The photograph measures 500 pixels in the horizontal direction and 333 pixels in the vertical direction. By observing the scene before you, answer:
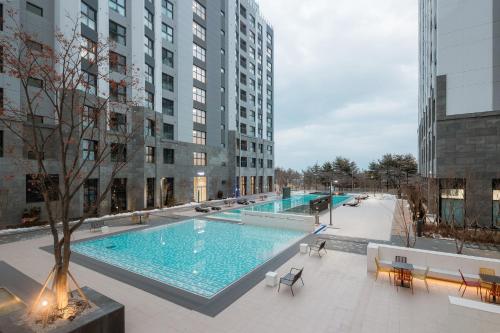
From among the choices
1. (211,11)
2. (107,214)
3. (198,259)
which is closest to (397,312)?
(198,259)

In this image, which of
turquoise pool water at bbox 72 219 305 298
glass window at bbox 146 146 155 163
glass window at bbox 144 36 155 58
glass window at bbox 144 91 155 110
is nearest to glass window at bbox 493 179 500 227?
turquoise pool water at bbox 72 219 305 298

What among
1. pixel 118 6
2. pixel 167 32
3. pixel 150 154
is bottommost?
pixel 150 154

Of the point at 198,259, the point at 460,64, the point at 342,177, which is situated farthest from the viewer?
the point at 342,177

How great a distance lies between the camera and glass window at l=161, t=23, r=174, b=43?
33688 millimetres

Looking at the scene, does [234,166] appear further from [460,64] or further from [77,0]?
[460,64]

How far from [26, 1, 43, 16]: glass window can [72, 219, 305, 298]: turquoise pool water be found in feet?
66.8

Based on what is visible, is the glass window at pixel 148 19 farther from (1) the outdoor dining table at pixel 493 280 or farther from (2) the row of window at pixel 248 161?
(1) the outdoor dining table at pixel 493 280

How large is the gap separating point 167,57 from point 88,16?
1066 cm

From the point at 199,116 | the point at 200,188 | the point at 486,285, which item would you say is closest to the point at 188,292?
the point at 486,285

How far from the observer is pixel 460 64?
2027 cm

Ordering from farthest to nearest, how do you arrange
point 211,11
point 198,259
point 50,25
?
point 211,11
point 50,25
point 198,259

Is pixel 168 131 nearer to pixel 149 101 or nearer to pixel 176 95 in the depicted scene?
pixel 149 101

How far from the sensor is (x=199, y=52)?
39344mm

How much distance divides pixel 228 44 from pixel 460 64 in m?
35.8
